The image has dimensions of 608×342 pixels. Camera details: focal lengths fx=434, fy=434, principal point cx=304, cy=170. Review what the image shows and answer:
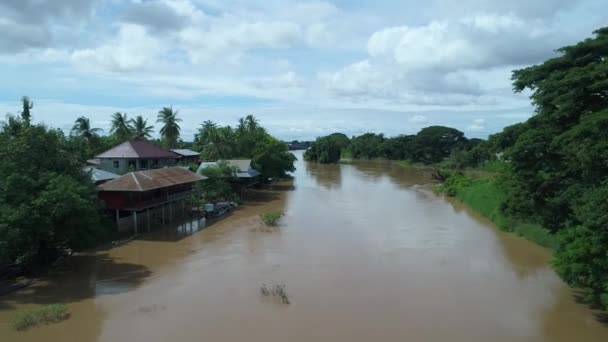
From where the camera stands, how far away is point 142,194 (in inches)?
965

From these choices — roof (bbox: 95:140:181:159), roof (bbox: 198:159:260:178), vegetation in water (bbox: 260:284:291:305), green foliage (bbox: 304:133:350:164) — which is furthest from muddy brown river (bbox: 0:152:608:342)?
green foliage (bbox: 304:133:350:164)

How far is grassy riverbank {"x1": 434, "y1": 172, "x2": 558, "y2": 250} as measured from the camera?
2183 centimetres

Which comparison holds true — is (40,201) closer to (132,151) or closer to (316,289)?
(316,289)

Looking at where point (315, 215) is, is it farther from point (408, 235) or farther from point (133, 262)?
point (133, 262)

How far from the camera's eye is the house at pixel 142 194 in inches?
916

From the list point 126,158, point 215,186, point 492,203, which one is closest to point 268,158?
point 215,186

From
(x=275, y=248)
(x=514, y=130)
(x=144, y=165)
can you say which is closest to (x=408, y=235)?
(x=275, y=248)

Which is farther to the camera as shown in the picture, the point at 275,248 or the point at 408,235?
the point at 408,235

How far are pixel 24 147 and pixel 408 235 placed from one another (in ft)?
63.1

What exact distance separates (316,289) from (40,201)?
10389 millimetres

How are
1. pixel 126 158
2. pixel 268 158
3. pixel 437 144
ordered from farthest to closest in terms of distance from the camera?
pixel 437 144, pixel 268 158, pixel 126 158

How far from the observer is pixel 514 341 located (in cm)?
1208

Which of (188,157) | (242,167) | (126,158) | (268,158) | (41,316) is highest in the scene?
(126,158)

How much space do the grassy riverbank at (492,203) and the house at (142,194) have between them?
58.7ft
